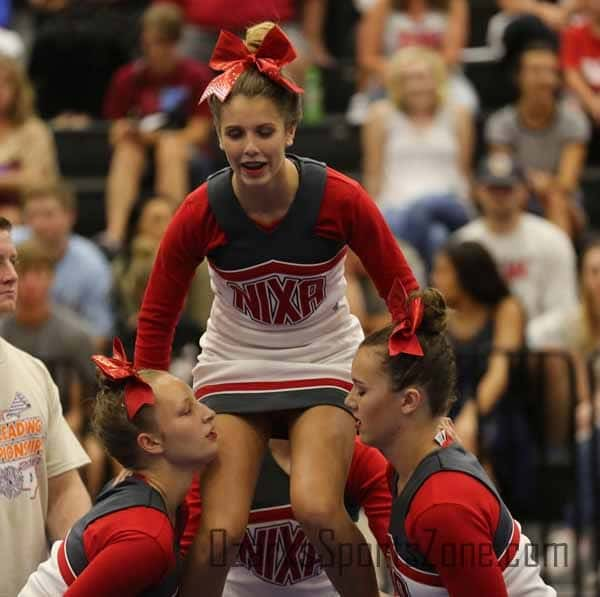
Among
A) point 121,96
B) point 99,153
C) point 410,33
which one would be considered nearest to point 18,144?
point 121,96

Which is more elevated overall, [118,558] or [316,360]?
[316,360]

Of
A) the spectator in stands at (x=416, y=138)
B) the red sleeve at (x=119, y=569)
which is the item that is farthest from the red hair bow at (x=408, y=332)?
the spectator in stands at (x=416, y=138)

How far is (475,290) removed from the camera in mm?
6504

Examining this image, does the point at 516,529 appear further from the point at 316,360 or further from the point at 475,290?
the point at 475,290

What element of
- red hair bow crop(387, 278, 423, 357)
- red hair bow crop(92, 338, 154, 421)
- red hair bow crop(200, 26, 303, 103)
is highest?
red hair bow crop(200, 26, 303, 103)

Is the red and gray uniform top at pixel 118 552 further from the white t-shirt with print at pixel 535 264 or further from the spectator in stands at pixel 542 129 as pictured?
the spectator in stands at pixel 542 129

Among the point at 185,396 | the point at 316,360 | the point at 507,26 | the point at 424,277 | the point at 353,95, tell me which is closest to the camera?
the point at 185,396

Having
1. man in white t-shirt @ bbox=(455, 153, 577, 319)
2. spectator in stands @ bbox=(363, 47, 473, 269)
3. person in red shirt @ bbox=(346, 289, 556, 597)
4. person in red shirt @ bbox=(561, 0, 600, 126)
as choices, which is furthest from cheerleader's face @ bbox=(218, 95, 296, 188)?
person in red shirt @ bbox=(561, 0, 600, 126)

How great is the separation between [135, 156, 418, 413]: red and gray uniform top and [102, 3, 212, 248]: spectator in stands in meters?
3.96

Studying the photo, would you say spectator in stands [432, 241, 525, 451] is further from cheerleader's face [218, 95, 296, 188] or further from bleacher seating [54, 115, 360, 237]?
cheerleader's face [218, 95, 296, 188]

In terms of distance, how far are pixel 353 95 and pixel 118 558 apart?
6062 mm

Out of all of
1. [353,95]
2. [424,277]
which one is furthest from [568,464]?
[353,95]

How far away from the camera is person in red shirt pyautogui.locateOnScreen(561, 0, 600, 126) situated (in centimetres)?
866

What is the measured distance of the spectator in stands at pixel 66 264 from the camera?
7.31 meters
